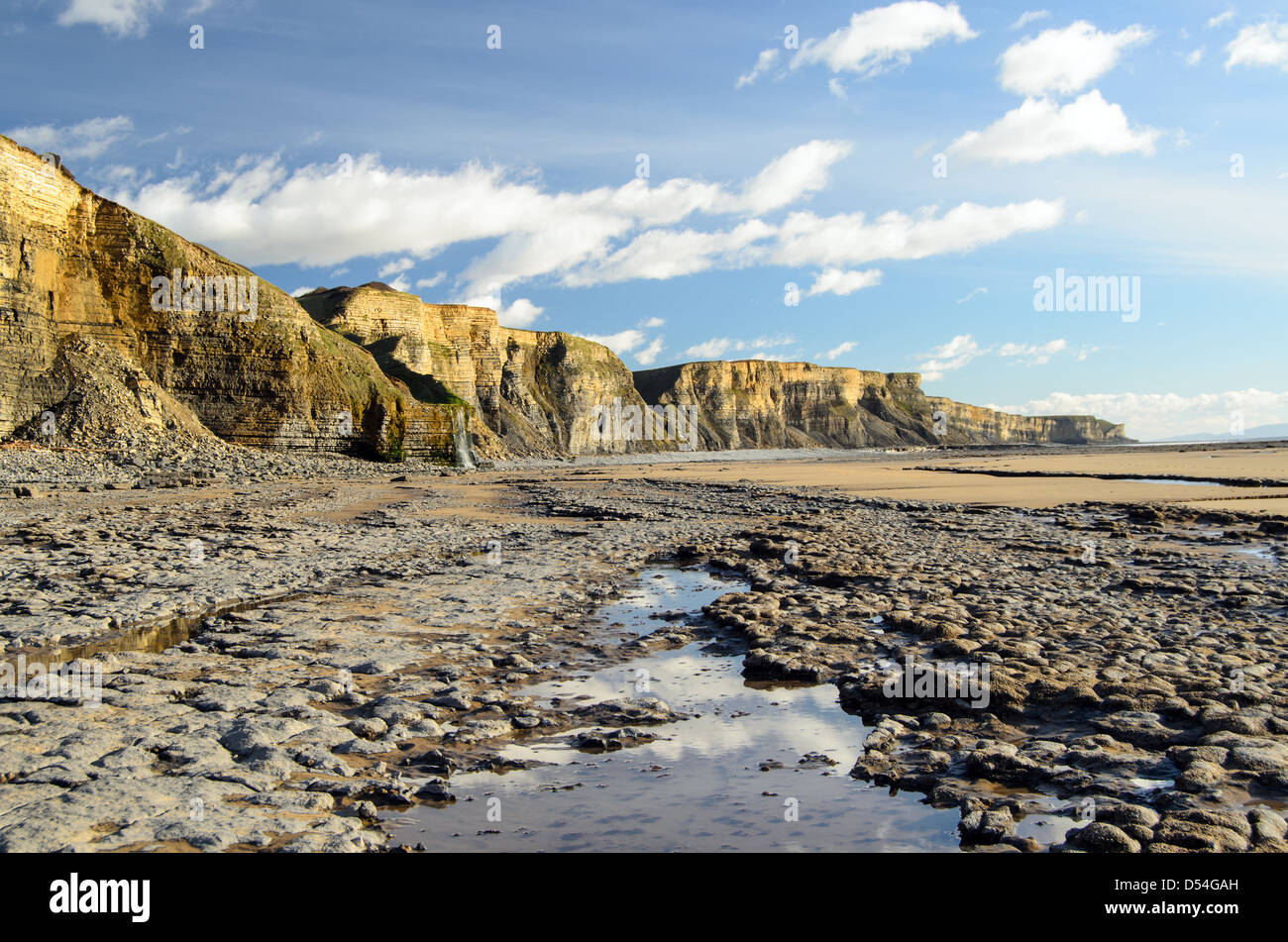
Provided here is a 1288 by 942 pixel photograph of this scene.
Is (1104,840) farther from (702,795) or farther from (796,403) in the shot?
(796,403)

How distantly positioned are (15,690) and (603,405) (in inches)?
4547

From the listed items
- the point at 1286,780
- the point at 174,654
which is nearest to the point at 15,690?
the point at 174,654

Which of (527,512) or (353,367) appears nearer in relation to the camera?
(527,512)

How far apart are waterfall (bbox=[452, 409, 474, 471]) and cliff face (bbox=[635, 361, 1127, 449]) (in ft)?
308

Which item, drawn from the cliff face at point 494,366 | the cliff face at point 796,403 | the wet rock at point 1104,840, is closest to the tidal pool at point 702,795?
the wet rock at point 1104,840

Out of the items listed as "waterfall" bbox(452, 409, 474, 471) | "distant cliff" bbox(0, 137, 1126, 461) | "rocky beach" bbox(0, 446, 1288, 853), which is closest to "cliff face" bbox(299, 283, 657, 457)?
"distant cliff" bbox(0, 137, 1126, 461)

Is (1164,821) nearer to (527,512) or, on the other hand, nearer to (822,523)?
(822,523)

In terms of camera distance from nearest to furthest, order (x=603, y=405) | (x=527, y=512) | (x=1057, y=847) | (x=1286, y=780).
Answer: (x=1057, y=847)
(x=1286, y=780)
(x=527, y=512)
(x=603, y=405)

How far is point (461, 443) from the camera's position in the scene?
5403 centimetres

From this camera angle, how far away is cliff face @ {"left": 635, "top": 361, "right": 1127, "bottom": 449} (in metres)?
154

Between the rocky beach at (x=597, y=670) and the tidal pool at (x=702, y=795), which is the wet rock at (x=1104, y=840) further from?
the tidal pool at (x=702, y=795)

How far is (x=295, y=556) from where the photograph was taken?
1305 centimetres

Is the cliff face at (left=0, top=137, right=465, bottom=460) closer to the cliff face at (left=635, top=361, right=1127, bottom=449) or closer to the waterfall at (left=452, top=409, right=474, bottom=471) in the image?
the waterfall at (left=452, top=409, right=474, bottom=471)

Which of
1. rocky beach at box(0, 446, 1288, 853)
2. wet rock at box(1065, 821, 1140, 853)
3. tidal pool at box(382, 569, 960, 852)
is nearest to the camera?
wet rock at box(1065, 821, 1140, 853)
